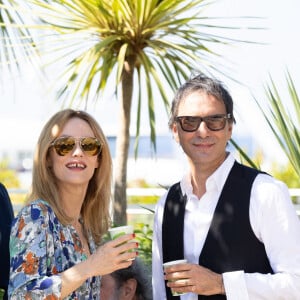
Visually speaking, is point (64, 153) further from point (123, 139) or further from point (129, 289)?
point (123, 139)

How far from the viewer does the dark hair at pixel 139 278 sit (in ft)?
9.03

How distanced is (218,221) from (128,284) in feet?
1.71

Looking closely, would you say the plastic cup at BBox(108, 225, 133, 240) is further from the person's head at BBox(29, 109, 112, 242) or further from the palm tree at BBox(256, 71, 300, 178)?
the palm tree at BBox(256, 71, 300, 178)

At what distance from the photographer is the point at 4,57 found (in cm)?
578

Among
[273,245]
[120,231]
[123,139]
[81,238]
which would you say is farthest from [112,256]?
[123,139]

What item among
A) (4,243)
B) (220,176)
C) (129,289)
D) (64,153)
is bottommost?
(129,289)

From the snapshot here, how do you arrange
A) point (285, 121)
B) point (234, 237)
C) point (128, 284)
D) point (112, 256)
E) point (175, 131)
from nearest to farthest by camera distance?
point (112, 256), point (234, 237), point (175, 131), point (128, 284), point (285, 121)

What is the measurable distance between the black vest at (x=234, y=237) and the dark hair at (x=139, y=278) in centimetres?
31

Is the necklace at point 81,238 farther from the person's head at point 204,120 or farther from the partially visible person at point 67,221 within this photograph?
the person's head at point 204,120

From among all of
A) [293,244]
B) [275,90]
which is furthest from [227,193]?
[275,90]

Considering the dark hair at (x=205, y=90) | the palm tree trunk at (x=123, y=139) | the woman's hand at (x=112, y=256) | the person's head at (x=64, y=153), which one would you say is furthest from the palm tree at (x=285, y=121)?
the palm tree trunk at (x=123, y=139)

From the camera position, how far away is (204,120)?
2482 mm

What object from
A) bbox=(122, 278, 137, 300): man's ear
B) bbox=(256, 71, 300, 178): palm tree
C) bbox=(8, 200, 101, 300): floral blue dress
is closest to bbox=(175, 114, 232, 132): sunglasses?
bbox=(8, 200, 101, 300): floral blue dress

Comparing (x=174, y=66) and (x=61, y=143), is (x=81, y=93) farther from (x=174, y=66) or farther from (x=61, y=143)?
(x=61, y=143)
